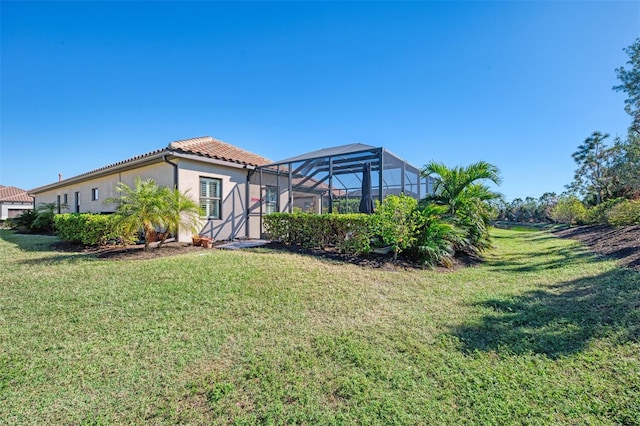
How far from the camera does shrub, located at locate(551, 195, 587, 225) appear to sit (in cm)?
2194

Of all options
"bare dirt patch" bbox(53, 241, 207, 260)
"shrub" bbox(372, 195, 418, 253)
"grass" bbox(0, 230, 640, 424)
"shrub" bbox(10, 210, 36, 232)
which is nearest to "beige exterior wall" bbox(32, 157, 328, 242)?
"bare dirt patch" bbox(53, 241, 207, 260)

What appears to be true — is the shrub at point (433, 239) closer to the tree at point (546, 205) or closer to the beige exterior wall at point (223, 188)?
the beige exterior wall at point (223, 188)

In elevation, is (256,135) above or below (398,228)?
above

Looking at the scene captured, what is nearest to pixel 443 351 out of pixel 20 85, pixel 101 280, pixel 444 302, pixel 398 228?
pixel 444 302

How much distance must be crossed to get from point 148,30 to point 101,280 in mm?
7933

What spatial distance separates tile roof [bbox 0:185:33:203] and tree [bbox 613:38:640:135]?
49.3 meters

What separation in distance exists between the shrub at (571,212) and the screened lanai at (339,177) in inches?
675

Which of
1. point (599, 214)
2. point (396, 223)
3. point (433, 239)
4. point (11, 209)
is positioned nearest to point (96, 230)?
point (396, 223)

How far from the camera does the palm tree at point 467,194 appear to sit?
341 inches

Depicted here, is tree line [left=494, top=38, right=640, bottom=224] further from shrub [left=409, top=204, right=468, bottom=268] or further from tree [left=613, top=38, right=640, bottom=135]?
shrub [left=409, top=204, right=468, bottom=268]

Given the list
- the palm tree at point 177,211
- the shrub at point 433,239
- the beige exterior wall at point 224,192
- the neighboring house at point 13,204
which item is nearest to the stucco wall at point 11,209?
the neighboring house at point 13,204

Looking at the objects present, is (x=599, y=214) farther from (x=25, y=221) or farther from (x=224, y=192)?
(x=25, y=221)

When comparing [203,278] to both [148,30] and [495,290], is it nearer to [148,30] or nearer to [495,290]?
[495,290]

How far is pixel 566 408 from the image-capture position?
2326 mm
